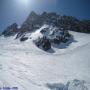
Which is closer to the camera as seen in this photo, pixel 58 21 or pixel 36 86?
pixel 36 86

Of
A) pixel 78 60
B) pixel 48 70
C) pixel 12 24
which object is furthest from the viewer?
pixel 12 24

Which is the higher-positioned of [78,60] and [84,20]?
[84,20]

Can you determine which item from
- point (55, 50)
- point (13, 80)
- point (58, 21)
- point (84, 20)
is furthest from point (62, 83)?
point (84, 20)

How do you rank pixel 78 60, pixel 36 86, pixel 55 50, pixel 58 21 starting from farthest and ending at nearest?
pixel 58 21 < pixel 55 50 < pixel 78 60 < pixel 36 86

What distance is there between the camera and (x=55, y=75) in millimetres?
21562

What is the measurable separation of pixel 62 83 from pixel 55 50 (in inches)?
995

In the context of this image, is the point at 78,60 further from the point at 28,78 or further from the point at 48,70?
the point at 28,78

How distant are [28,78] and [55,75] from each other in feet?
13.7

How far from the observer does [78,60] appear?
2988cm

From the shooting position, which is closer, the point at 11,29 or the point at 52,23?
the point at 52,23

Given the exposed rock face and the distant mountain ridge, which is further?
the exposed rock face

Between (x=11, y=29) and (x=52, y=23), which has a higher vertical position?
(x=52, y=23)

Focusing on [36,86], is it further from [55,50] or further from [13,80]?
[55,50]

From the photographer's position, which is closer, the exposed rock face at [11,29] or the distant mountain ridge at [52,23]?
the distant mountain ridge at [52,23]
